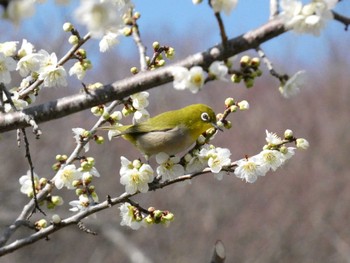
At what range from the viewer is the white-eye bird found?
2350mm

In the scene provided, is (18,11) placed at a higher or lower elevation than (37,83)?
higher

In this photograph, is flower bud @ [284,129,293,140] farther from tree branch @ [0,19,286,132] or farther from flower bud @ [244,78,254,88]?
tree branch @ [0,19,286,132]

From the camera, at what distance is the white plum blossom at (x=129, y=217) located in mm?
2127

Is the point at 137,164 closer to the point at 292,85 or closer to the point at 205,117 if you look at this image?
the point at 205,117

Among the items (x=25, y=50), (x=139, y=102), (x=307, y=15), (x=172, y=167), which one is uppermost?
(x=307, y=15)

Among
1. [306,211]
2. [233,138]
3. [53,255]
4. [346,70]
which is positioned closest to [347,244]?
[306,211]

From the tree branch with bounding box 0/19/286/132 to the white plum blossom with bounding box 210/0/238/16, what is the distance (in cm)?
9

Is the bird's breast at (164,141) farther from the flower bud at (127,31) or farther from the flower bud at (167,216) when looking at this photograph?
the flower bud at (127,31)

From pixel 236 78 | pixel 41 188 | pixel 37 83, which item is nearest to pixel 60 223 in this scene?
pixel 41 188

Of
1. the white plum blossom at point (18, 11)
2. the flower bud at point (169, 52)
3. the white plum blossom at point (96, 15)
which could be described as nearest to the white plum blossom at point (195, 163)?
the flower bud at point (169, 52)

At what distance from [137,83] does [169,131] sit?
987 millimetres

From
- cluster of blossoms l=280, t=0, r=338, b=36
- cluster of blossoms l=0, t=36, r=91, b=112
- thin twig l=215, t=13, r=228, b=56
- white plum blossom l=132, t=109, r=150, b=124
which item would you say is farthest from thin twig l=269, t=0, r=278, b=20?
white plum blossom l=132, t=109, r=150, b=124

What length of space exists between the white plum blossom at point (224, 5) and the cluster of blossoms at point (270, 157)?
0.71 metres

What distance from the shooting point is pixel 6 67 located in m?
2.02
